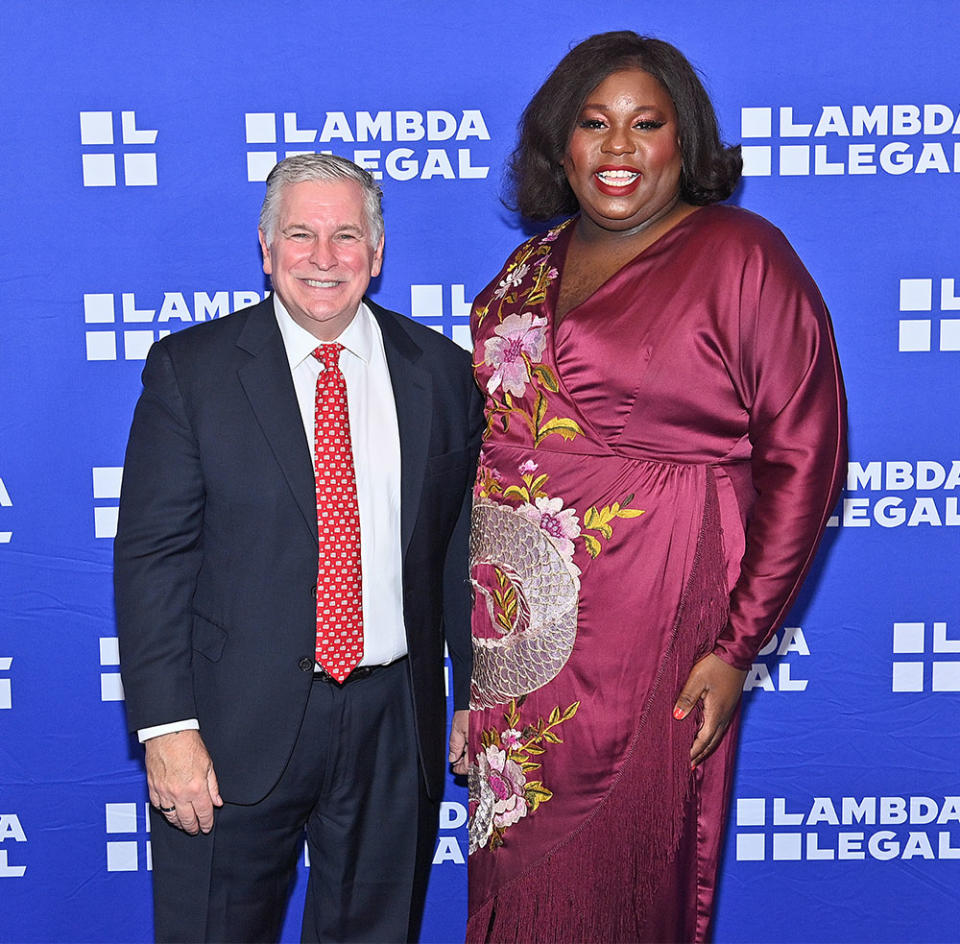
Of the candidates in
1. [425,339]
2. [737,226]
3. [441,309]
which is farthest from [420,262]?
[737,226]

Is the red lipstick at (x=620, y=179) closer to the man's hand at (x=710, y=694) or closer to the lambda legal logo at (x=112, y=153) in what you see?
the man's hand at (x=710, y=694)

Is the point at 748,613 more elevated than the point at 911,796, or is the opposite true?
the point at 748,613

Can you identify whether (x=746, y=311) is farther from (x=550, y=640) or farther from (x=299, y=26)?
(x=299, y=26)

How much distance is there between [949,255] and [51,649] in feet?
6.14

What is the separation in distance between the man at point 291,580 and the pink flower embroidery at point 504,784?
0.27 ft

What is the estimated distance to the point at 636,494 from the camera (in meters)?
1.60

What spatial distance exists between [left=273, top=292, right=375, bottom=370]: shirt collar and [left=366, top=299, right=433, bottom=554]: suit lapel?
0.04 m

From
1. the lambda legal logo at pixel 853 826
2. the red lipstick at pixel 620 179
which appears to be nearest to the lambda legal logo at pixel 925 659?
the lambda legal logo at pixel 853 826

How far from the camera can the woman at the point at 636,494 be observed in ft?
5.09

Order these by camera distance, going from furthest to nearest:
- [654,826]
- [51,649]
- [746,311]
Answer: 1. [51,649]
2. [654,826]
3. [746,311]

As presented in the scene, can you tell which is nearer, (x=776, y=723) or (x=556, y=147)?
(x=556, y=147)

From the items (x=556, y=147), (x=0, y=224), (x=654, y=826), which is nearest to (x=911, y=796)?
(x=654, y=826)

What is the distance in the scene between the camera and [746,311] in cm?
154

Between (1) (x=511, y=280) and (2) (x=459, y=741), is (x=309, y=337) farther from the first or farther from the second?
(2) (x=459, y=741)
